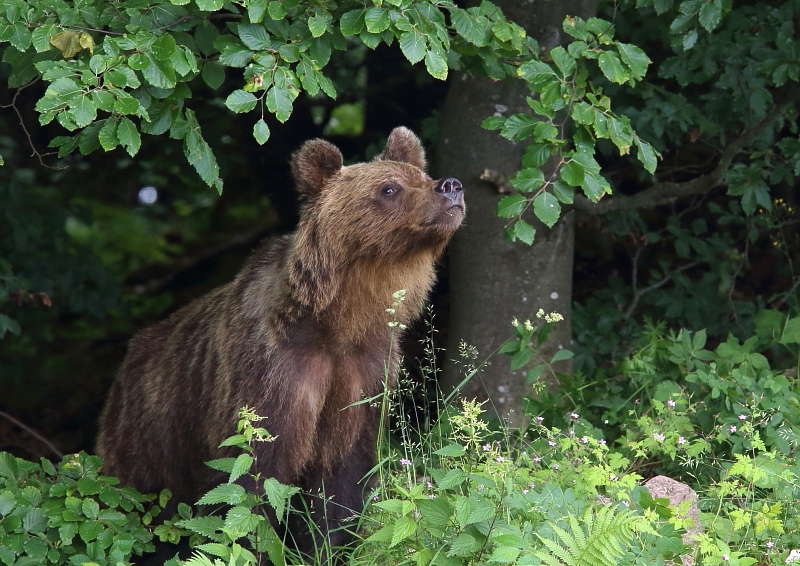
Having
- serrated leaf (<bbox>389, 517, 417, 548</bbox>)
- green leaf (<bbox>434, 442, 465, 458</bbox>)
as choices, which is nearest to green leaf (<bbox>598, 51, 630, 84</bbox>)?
green leaf (<bbox>434, 442, 465, 458</bbox>)

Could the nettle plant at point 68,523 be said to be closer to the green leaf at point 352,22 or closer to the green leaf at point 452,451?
the green leaf at point 452,451

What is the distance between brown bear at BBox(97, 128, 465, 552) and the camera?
4523 mm

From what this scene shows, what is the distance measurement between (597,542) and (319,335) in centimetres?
194

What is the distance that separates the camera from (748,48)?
19.1ft

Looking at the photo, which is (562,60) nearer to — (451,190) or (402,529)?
(451,190)

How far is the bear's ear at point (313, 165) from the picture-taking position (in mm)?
4930

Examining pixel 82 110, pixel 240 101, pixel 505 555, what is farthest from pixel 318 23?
pixel 505 555

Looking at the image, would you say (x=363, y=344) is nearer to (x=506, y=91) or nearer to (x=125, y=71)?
(x=125, y=71)

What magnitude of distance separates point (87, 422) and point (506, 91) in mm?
5722

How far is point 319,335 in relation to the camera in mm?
4621

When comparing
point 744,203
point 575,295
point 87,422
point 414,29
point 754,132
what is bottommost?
point 87,422

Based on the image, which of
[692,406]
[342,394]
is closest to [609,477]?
[692,406]

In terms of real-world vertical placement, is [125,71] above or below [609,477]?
above

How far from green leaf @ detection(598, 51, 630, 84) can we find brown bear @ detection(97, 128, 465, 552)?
88cm
